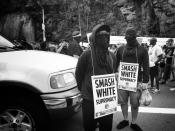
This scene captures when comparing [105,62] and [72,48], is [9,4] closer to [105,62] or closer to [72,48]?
[72,48]

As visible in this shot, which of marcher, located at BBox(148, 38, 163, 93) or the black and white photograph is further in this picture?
marcher, located at BBox(148, 38, 163, 93)

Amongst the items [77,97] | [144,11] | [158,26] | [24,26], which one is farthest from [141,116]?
[24,26]

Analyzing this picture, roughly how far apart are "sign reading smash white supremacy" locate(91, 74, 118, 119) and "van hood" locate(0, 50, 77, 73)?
0.76m

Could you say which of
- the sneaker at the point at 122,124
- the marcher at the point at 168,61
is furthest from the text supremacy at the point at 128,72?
the marcher at the point at 168,61

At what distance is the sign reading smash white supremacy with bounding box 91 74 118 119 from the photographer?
3477mm

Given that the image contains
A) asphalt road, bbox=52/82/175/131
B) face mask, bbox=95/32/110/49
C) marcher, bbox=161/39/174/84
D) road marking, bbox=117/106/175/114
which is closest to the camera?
face mask, bbox=95/32/110/49

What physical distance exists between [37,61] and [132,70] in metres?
1.82

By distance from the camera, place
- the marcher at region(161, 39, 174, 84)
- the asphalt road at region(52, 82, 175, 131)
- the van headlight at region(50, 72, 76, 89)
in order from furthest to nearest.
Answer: the marcher at region(161, 39, 174, 84) → the asphalt road at region(52, 82, 175, 131) → the van headlight at region(50, 72, 76, 89)

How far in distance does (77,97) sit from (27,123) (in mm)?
826

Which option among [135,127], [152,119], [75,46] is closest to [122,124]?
[135,127]

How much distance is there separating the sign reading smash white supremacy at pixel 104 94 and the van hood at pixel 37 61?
2.50 ft

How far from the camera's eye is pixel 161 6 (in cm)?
2783

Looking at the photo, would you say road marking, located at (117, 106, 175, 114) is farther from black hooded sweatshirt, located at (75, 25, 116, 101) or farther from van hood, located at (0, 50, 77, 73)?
black hooded sweatshirt, located at (75, 25, 116, 101)

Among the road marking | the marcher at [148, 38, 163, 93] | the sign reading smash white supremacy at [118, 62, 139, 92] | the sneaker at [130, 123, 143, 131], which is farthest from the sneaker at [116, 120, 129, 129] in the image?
the marcher at [148, 38, 163, 93]
